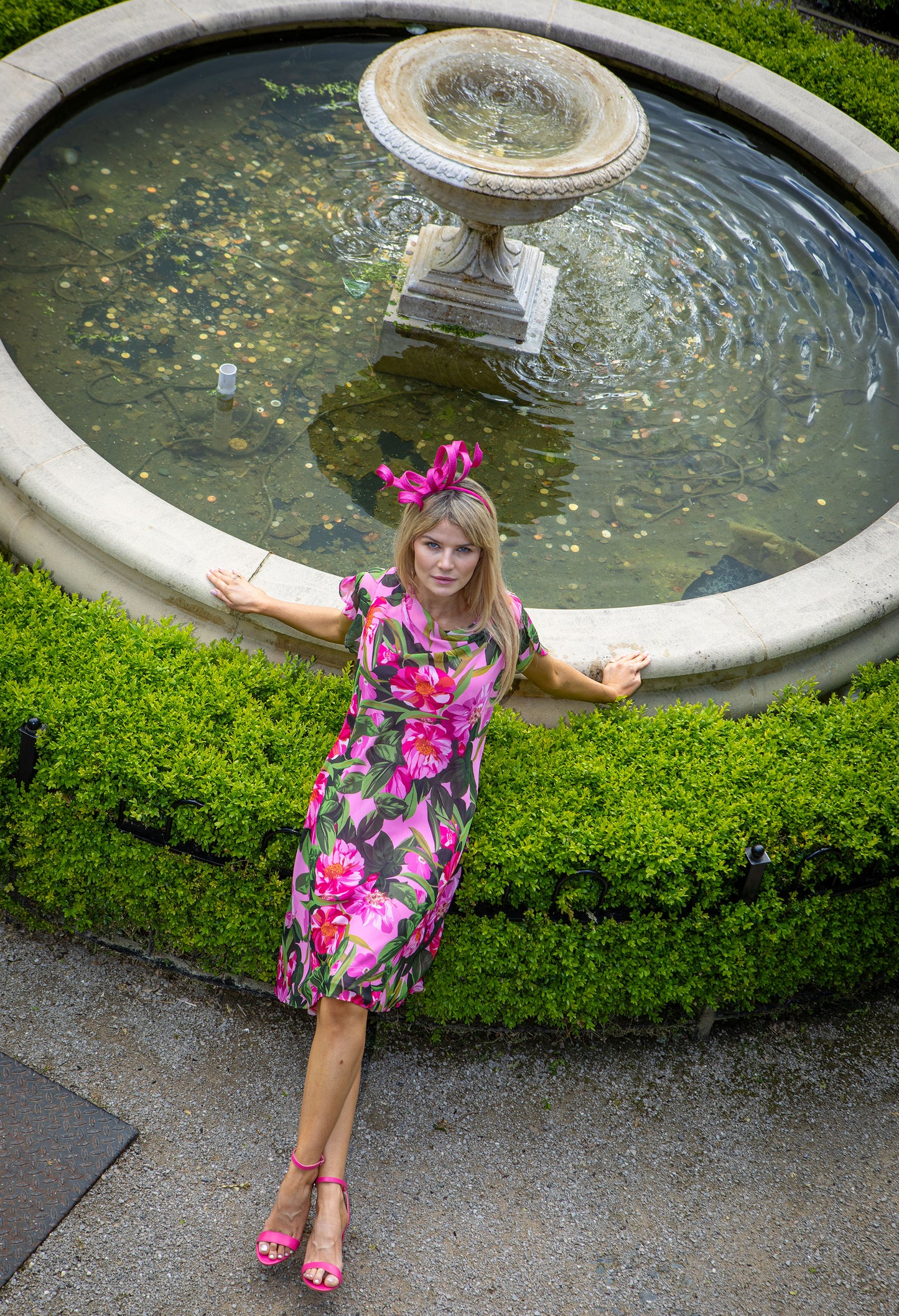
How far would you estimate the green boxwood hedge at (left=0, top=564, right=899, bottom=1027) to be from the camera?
4027 millimetres

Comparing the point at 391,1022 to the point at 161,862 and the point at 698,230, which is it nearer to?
the point at 161,862

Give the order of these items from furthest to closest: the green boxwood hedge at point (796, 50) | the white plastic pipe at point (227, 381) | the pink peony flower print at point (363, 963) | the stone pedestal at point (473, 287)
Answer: the green boxwood hedge at point (796, 50)
the stone pedestal at point (473, 287)
the white plastic pipe at point (227, 381)
the pink peony flower print at point (363, 963)

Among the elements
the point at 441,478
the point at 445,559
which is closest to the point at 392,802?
the point at 445,559

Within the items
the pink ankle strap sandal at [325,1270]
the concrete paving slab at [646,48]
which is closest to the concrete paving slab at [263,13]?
the concrete paving slab at [646,48]

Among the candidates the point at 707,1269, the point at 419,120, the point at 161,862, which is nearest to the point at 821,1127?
the point at 707,1269

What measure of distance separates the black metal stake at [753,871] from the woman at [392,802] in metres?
1.08

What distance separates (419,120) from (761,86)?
161 inches

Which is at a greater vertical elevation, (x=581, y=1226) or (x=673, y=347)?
(x=673, y=347)

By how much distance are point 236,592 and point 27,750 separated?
1.03m

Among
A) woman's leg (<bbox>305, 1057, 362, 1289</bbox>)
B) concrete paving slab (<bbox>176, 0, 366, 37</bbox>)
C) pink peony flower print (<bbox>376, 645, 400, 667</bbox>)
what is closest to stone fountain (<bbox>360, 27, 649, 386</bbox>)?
concrete paving slab (<bbox>176, 0, 366, 37</bbox>)

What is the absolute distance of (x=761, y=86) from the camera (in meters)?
8.27

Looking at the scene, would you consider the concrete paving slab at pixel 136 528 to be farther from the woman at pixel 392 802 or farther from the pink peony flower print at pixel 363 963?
the pink peony flower print at pixel 363 963

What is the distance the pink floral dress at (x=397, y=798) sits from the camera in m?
3.67

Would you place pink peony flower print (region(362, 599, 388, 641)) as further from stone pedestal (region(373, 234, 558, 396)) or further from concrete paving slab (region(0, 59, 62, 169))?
concrete paving slab (region(0, 59, 62, 169))
